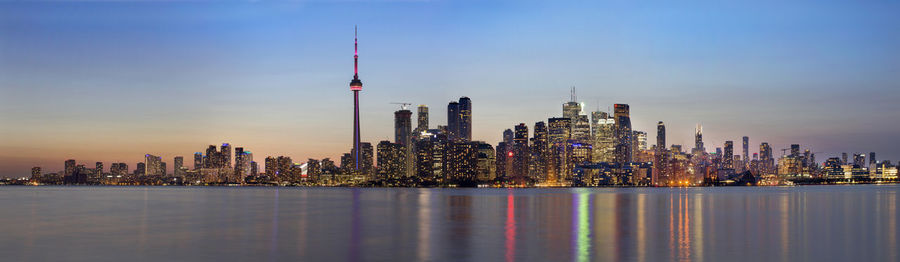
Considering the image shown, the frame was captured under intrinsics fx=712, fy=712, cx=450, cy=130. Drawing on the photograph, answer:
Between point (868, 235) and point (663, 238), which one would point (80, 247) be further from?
point (868, 235)

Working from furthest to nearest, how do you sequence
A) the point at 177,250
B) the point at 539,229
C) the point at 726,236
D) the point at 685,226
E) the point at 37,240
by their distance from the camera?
1. the point at 685,226
2. the point at 539,229
3. the point at 726,236
4. the point at 37,240
5. the point at 177,250

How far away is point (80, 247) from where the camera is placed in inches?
1699

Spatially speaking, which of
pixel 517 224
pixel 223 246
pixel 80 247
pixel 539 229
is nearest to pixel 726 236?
pixel 539 229

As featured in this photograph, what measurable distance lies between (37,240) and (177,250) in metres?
13.6

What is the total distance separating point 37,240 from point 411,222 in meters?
31.0

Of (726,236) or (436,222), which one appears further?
(436,222)

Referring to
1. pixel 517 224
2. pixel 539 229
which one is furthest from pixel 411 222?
pixel 539 229

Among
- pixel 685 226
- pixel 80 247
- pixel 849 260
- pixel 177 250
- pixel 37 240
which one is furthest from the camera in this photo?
pixel 685 226

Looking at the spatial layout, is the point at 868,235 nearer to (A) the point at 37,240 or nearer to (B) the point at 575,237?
(B) the point at 575,237

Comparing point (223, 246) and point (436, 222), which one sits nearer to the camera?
point (223, 246)

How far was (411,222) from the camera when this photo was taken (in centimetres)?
6712

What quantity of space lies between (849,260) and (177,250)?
35960 millimetres

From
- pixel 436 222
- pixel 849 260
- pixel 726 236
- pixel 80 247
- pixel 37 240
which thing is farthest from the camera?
pixel 436 222

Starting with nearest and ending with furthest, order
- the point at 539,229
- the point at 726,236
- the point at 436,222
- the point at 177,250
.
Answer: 1. the point at 177,250
2. the point at 726,236
3. the point at 539,229
4. the point at 436,222
